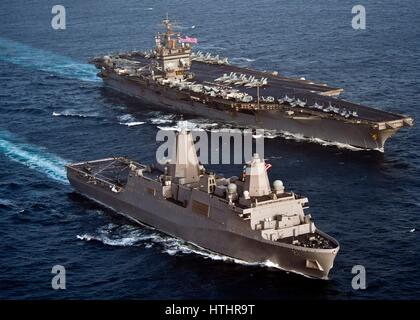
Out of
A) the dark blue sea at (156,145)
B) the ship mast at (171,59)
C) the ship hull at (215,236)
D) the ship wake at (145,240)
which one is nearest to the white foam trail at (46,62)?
the dark blue sea at (156,145)

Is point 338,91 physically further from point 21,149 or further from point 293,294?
point 293,294

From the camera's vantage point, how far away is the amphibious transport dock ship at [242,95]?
7250cm

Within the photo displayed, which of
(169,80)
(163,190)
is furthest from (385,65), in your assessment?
(163,190)

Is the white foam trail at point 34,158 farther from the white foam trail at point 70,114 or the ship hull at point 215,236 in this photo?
the white foam trail at point 70,114

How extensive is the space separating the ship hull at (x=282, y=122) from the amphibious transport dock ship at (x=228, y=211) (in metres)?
22.1

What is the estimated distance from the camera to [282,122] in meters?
77.8

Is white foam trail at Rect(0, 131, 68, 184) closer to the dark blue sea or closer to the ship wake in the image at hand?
the dark blue sea

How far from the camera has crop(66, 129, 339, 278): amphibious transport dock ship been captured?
47000mm

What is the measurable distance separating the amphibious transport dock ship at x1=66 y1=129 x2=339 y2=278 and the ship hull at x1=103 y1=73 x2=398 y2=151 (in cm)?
2214

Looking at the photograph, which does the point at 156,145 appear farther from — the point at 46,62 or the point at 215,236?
the point at 46,62

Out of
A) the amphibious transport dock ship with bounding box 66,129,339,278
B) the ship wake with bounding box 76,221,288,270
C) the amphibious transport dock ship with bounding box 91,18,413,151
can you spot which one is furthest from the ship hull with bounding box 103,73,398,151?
the ship wake with bounding box 76,221,288,270

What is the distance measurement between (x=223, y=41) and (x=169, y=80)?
28.9m

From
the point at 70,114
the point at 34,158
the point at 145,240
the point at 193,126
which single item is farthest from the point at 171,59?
the point at 145,240
